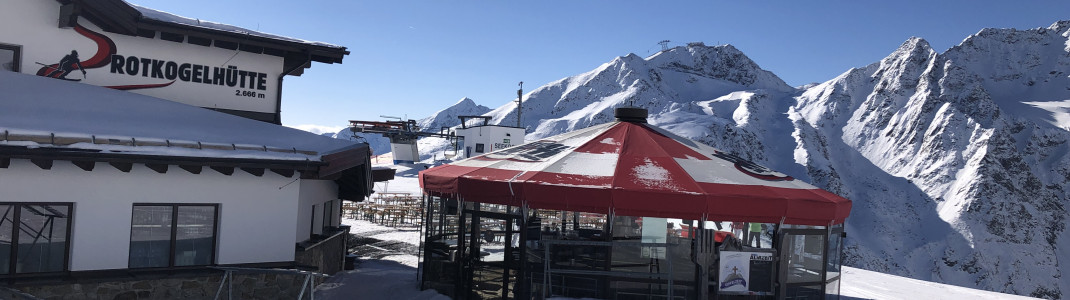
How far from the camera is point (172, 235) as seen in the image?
30.3ft

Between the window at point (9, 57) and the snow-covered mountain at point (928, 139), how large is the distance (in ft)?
295

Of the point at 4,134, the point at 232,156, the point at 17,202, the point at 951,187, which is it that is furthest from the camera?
the point at 951,187

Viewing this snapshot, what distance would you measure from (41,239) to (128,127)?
1.80 metres

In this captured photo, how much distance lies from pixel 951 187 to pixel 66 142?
117760 millimetres

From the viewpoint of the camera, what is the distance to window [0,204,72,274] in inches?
320

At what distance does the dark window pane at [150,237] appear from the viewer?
8977 millimetres

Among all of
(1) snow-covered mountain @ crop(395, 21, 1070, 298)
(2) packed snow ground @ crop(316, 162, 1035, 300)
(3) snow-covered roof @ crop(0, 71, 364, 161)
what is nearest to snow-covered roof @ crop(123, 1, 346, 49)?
(3) snow-covered roof @ crop(0, 71, 364, 161)

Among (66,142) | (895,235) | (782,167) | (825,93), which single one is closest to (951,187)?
(895,235)

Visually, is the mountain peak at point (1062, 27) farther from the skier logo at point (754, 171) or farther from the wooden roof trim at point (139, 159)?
the wooden roof trim at point (139, 159)

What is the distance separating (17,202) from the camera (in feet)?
26.5

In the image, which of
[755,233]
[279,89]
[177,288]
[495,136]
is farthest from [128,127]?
[495,136]

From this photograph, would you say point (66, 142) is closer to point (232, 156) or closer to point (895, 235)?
point (232, 156)

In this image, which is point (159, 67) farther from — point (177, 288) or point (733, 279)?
point (733, 279)

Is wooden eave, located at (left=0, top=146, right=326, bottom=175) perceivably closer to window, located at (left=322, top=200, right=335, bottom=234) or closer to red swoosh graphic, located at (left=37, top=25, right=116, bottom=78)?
red swoosh graphic, located at (left=37, top=25, right=116, bottom=78)
